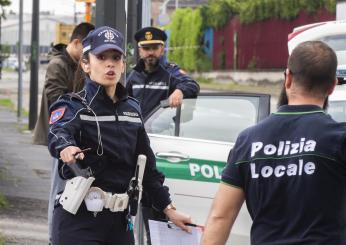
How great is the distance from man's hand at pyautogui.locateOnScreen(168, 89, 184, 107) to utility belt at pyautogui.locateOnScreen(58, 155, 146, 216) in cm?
229

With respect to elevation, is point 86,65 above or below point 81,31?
below

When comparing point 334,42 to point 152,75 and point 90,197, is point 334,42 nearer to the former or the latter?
point 152,75

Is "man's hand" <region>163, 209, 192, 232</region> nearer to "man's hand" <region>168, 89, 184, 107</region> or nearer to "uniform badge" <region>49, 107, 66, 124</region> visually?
"uniform badge" <region>49, 107, 66, 124</region>

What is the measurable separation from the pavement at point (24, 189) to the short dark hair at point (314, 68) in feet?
16.6

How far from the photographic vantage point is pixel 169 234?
14.9ft

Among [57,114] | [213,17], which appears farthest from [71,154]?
[213,17]

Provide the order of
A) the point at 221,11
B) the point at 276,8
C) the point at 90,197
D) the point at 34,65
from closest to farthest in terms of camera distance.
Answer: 1. the point at 90,197
2. the point at 34,65
3. the point at 276,8
4. the point at 221,11

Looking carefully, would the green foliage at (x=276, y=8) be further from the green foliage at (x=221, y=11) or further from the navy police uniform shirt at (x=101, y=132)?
the navy police uniform shirt at (x=101, y=132)

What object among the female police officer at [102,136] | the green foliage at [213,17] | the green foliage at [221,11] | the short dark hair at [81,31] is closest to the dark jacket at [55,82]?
the short dark hair at [81,31]

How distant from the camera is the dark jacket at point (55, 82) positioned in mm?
6371

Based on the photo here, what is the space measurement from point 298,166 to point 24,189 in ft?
27.0

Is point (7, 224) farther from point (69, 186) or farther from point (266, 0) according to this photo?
point (266, 0)

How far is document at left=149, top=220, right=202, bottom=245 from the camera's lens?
4.52 meters

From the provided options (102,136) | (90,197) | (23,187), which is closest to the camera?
(90,197)
